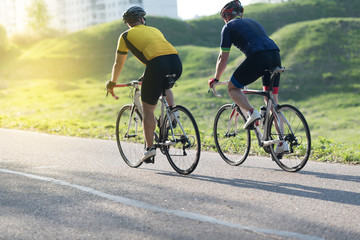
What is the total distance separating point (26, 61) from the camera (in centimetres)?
4578

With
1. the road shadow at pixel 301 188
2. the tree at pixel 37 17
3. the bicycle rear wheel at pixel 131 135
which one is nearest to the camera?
the road shadow at pixel 301 188

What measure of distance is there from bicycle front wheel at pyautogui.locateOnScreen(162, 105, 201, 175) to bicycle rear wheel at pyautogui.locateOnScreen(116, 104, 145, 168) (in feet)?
2.00

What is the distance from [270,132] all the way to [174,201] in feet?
6.35

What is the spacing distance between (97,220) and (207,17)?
5473 centimetres

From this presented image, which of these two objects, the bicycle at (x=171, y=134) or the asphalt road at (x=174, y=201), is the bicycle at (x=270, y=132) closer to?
the asphalt road at (x=174, y=201)

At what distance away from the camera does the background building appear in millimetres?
106175

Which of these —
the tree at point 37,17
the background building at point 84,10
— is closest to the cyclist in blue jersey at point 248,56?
the tree at point 37,17

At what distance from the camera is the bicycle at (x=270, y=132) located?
19.6 ft

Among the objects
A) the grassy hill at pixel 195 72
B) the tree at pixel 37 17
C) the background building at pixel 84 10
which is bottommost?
the grassy hill at pixel 195 72

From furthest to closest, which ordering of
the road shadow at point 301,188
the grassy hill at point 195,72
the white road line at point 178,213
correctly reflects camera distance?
the grassy hill at point 195,72
the road shadow at point 301,188
the white road line at point 178,213

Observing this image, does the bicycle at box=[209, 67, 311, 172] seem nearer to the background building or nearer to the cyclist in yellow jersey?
the cyclist in yellow jersey

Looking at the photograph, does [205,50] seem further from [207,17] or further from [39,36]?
[39,36]

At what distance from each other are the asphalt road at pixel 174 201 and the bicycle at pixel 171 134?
0.18m

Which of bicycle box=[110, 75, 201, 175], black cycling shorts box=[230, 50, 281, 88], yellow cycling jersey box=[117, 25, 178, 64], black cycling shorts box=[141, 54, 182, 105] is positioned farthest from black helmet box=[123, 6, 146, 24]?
black cycling shorts box=[230, 50, 281, 88]
